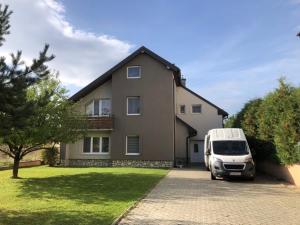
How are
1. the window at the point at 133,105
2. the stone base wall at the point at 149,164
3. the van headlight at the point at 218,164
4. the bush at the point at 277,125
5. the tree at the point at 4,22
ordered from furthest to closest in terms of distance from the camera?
the window at the point at 133,105
the stone base wall at the point at 149,164
the van headlight at the point at 218,164
the bush at the point at 277,125
the tree at the point at 4,22

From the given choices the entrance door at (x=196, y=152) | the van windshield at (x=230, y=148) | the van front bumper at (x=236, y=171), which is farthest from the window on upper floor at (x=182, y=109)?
the van front bumper at (x=236, y=171)

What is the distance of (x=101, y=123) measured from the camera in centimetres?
3005

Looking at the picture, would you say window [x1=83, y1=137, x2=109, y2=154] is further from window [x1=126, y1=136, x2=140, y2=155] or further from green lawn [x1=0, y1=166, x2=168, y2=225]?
green lawn [x1=0, y1=166, x2=168, y2=225]

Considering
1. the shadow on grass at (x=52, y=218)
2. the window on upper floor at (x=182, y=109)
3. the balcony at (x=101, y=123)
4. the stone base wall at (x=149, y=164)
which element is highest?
the window on upper floor at (x=182, y=109)

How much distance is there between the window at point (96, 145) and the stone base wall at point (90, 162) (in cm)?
77

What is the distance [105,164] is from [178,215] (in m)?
20.6

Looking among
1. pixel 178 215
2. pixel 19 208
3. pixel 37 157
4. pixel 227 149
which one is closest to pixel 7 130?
pixel 19 208

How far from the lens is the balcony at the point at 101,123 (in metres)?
29.9

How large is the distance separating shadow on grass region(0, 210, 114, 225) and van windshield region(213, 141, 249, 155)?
1106 cm

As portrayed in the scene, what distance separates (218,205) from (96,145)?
20.5 m

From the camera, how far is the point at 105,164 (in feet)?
100

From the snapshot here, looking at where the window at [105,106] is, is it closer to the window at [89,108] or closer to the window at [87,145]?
the window at [89,108]

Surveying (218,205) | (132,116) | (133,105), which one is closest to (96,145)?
(132,116)

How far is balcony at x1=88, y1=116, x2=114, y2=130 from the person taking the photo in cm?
2989
